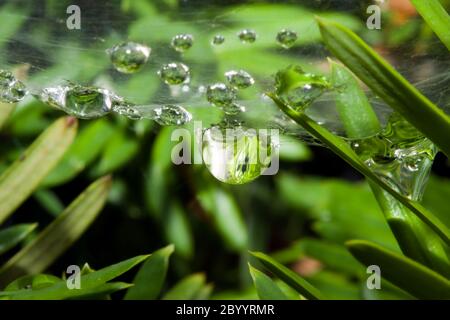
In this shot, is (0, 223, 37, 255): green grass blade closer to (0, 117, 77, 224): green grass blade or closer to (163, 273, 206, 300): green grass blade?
(0, 117, 77, 224): green grass blade

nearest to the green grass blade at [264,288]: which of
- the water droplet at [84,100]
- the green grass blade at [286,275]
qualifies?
the green grass blade at [286,275]

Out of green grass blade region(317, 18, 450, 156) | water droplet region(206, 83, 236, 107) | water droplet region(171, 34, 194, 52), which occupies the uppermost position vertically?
green grass blade region(317, 18, 450, 156)

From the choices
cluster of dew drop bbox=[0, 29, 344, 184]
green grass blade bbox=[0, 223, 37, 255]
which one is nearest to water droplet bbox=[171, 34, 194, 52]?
cluster of dew drop bbox=[0, 29, 344, 184]

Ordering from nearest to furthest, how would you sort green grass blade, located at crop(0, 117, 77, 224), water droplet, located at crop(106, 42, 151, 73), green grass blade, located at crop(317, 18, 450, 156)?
green grass blade, located at crop(317, 18, 450, 156), water droplet, located at crop(106, 42, 151, 73), green grass blade, located at crop(0, 117, 77, 224)

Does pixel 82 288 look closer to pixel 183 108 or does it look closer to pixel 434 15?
pixel 183 108

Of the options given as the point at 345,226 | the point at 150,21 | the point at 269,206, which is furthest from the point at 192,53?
the point at 269,206
